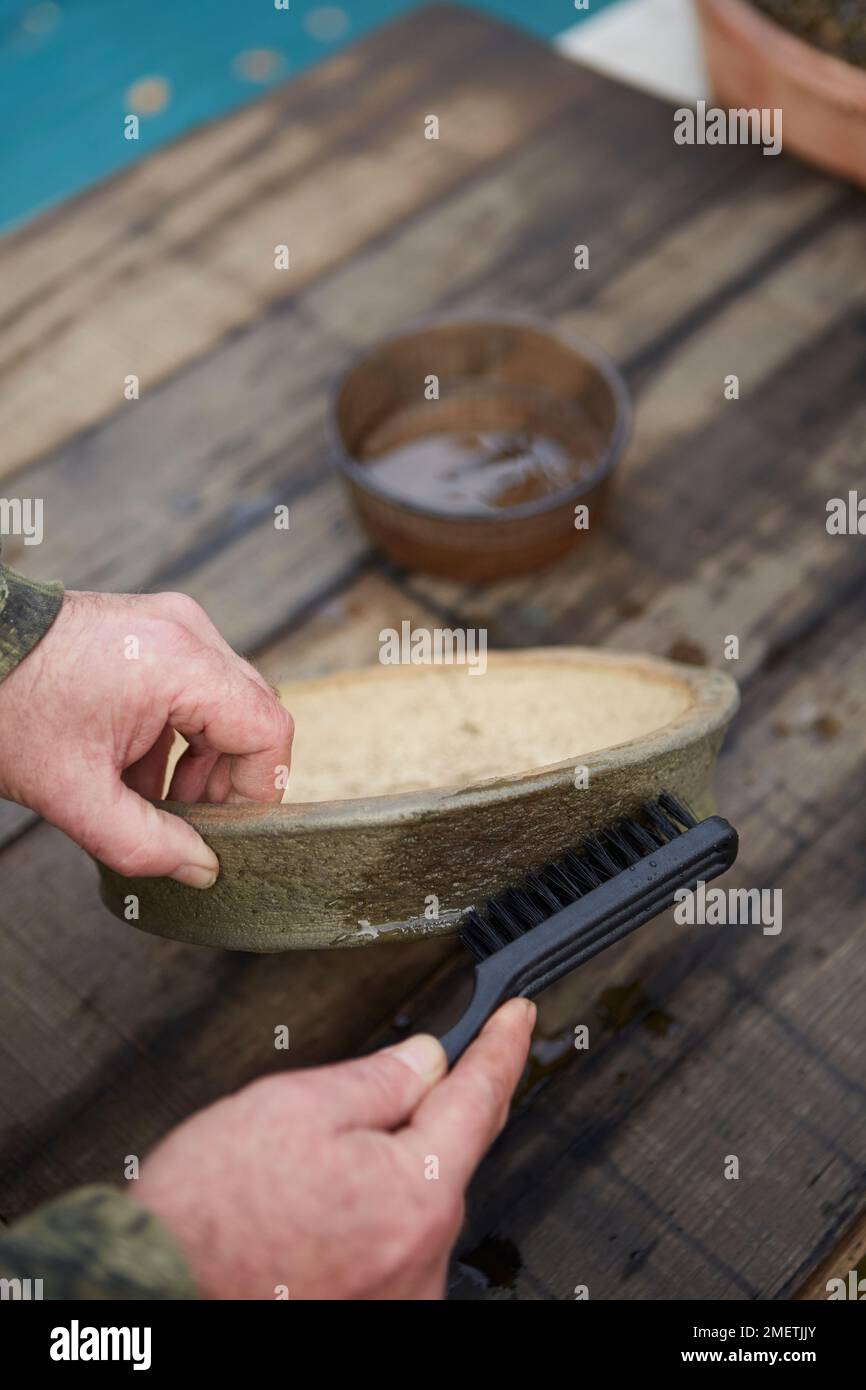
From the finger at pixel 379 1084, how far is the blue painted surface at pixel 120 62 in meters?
3.54

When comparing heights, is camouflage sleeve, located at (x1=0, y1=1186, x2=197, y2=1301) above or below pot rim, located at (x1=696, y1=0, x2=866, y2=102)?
below

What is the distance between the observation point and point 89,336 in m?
2.09

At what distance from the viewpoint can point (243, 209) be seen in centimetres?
227

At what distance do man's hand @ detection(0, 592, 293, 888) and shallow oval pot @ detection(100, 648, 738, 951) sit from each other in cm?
6

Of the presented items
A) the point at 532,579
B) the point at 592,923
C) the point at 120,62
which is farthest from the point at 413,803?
the point at 120,62

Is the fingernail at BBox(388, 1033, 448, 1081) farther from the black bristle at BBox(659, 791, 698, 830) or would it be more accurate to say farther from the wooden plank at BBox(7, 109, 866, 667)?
the wooden plank at BBox(7, 109, 866, 667)

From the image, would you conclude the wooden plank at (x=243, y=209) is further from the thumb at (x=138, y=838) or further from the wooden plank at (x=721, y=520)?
the thumb at (x=138, y=838)

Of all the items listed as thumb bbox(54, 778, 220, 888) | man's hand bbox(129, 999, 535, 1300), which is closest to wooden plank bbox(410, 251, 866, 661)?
thumb bbox(54, 778, 220, 888)

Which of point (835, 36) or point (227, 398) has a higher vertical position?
point (835, 36)

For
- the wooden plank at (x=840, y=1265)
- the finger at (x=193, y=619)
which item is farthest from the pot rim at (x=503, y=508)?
the wooden plank at (x=840, y=1265)

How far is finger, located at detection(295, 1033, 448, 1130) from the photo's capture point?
35.0 inches

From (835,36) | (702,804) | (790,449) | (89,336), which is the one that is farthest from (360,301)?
(702,804)
